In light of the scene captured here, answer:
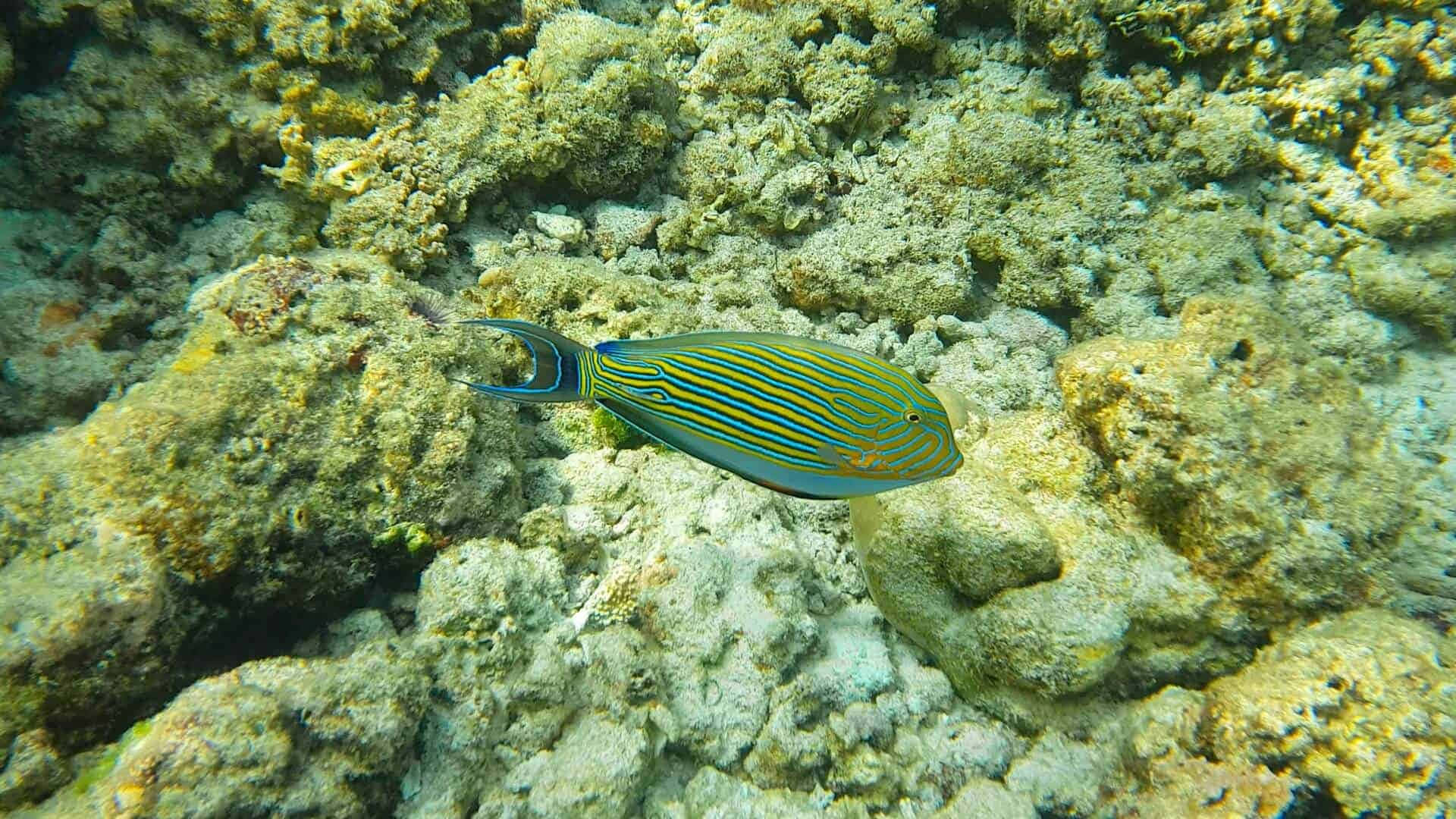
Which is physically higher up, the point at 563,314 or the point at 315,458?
the point at 563,314

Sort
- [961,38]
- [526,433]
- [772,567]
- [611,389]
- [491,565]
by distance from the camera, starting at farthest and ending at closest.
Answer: [961,38]
[526,433]
[772,567]
[491,565]
[611,389]

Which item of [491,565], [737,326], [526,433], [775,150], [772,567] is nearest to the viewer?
[491,565]

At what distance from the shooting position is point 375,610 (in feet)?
9.41

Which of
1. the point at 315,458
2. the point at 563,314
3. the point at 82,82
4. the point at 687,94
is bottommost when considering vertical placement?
the point at 315,458

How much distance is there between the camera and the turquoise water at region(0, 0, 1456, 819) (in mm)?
2373

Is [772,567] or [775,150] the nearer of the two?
[772,567]

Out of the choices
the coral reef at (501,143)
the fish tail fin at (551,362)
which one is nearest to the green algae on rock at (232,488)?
the coral reef at (501,143)

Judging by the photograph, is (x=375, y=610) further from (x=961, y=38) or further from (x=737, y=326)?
(x=961, y=38)

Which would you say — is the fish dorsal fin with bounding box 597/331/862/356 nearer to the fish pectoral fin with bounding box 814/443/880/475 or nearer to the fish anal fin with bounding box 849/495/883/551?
the fish pectoral fin with bounding box 814/443/880/475

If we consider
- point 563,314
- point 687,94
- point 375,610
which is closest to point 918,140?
point 687,94

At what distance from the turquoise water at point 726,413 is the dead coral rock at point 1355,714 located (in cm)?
2

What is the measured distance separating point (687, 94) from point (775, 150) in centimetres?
93

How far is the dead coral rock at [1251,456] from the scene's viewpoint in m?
2.66

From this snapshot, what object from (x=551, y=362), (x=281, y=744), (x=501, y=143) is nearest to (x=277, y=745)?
(x=281, y=744)
